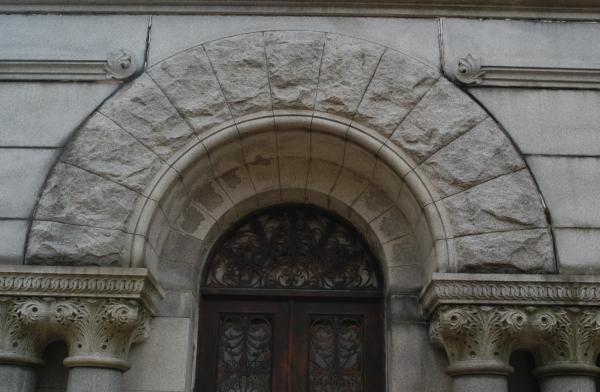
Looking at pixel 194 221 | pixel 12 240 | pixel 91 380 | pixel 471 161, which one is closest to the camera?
pixel 91 380

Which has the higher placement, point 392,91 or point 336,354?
point 392,91

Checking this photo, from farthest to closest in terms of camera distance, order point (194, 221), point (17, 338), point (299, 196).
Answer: point (299, 196)
point (194, 221)
point (17, 338)

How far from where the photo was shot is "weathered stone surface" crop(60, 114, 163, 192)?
600cm

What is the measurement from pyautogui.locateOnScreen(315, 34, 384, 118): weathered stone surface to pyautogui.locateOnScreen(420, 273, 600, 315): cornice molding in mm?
1782

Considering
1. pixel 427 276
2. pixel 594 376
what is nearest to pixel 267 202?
pixel 427 276

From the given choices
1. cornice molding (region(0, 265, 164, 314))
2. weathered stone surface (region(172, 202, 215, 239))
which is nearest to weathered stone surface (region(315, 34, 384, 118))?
weathered stone surface (region(172, 202, 215, 239))

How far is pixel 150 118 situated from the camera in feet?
20.2

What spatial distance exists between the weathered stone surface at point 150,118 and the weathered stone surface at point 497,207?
242cm

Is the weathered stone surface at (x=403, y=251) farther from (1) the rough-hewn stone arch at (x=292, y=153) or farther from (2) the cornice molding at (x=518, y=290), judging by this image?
(2) the cornice molding at (x=518, y=290)

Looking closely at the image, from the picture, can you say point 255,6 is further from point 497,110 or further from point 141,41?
point 497,110

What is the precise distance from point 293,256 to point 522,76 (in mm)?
2742

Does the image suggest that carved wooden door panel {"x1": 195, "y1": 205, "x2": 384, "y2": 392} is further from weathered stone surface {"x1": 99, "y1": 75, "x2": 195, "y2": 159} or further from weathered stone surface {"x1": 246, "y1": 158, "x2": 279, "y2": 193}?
weathered stone surface {"x1": 99, "y1": 75, "x2": 195, "y2": 159}

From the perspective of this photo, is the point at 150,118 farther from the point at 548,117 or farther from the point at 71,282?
the point at 548,117

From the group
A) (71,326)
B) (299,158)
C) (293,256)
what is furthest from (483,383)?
(71,326)
